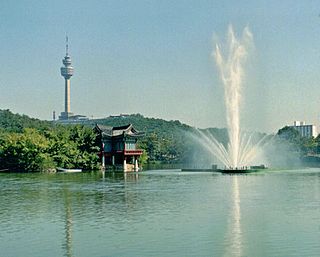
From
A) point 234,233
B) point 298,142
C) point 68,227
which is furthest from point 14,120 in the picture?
point 234,233

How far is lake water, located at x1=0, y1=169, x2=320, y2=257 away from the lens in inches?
566

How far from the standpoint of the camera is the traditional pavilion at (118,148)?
69.1m

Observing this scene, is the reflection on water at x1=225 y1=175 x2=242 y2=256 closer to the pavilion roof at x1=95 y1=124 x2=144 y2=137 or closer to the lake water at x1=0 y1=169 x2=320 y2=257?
the lake water at x1=0 y1=169 x2=320 y2=257

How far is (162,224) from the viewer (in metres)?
18.2

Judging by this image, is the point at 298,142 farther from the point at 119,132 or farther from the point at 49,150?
the point at 49,150

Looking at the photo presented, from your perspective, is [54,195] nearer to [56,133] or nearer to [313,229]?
[313,229]

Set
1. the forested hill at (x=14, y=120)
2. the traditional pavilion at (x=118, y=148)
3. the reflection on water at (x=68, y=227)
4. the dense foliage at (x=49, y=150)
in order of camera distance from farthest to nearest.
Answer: the forested hill at (x=14, y=120) → the traditional pavilion at (x=118, y=148) → the dense foliage at (x=49, y=150) → the reflection on water at (x=68, y=227)

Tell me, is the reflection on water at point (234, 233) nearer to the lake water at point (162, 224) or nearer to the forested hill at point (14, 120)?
the lake water at point (162, 224)

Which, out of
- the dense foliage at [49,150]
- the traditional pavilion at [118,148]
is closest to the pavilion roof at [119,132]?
the traditional pavilion at [118,148]

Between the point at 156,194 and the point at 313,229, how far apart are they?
13106 millimetres

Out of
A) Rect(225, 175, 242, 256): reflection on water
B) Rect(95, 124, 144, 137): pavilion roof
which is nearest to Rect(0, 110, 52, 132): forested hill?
Rect(95, 124, 144, 137): pavilion roof

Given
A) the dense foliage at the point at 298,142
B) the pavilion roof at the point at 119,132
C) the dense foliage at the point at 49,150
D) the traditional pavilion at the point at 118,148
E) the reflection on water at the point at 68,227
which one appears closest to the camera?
the reflection on water at the point at 68,227

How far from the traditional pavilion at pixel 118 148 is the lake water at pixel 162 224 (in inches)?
1576

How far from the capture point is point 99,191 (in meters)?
31.9
